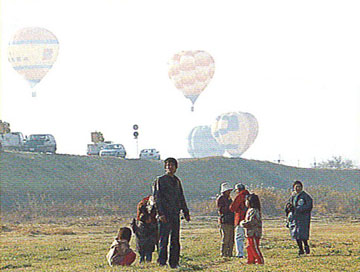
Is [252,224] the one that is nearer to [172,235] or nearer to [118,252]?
[172,235]

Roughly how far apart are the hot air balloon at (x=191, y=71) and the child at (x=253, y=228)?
302 feet

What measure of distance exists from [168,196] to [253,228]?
250 cm

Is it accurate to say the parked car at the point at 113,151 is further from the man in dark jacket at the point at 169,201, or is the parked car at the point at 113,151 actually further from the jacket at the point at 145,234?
the man in dark jacket at the point at 169,201

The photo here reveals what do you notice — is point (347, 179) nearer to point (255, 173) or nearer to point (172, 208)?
point (255, 173)

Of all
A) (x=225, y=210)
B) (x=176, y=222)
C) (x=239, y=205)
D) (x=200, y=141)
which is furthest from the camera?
(x=200, y=141)

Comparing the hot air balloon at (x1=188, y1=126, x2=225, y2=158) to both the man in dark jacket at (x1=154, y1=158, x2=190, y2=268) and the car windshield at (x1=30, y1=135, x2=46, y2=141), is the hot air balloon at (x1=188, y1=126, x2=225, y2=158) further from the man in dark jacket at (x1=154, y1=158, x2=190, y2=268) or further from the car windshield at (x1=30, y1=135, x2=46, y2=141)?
the man in dark jacket at (x1=154, y1=158, x2=190, y2=268)

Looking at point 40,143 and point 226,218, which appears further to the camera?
point 40,143

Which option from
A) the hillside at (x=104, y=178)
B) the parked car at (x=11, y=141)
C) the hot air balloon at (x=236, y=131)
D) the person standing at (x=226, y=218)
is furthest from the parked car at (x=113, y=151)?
the person standing at (x=226, y=218)

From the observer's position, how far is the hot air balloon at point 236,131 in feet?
469

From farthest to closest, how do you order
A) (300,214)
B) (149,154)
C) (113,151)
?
(149,154) < (113,151) < (300,214)

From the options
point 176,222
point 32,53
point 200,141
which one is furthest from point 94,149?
point 200,141

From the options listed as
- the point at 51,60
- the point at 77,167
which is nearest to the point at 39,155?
the point at 77,167

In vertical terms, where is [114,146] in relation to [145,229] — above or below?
above

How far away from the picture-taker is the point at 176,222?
19625 millimetres
